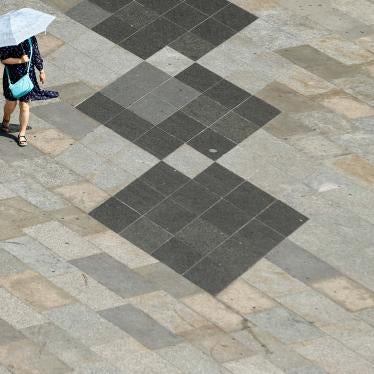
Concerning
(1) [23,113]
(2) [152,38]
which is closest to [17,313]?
(1) [23,113]

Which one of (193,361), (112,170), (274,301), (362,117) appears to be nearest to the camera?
(193,361)

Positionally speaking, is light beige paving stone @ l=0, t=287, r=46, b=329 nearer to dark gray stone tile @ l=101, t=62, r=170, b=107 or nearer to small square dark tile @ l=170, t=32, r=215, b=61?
dark gray stone tile @ l=101, t=62, r=170, b=107

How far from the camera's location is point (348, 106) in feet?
63.9

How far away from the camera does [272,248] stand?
17016mm

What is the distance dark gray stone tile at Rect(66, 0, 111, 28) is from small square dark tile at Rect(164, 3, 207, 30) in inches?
43.3

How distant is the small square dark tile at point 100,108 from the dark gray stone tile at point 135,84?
0.36 feet

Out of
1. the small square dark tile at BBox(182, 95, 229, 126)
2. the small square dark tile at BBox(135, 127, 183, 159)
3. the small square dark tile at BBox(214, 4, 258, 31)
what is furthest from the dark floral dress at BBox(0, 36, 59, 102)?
the small square dark tile at BBox(214, 4, 258, 31)

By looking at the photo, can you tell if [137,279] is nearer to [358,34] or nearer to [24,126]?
[24,126]

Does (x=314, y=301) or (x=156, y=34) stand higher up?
(x=156, y=34)

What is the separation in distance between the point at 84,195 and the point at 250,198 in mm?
2405

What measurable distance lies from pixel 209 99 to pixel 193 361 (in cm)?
555

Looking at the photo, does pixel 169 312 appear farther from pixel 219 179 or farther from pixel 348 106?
pixel 348 106

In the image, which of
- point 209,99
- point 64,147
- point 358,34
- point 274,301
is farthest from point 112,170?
point 358,34

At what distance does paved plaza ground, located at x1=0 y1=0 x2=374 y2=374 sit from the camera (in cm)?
1549
